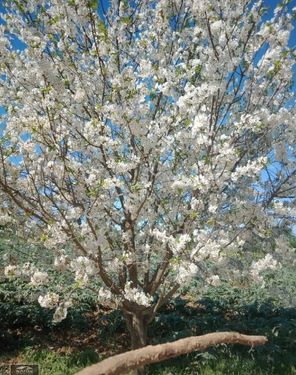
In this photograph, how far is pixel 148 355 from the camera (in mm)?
1884

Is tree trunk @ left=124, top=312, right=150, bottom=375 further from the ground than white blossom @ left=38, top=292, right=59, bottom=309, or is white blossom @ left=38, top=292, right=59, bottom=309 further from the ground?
white blossom @ left=38, top=292, right=59, bottom=309

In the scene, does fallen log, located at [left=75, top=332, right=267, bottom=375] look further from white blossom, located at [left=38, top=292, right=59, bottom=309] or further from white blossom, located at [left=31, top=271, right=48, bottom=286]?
white blossom, located at [left=31, top=271, right=48, bottom=286]

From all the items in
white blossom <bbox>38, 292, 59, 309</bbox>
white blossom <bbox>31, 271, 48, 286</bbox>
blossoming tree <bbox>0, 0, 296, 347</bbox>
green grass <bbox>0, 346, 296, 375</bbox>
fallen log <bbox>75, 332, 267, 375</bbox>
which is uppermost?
blossoming tree <bbox>0, 0, 296, 347</bbox>

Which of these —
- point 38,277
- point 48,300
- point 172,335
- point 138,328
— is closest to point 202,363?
point 172,335

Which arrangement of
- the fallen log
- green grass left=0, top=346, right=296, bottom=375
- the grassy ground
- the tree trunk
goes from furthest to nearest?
the grassy ground < green grass left=0, top=346, right=296, bottom=375 < the tree trunk < the fallen log

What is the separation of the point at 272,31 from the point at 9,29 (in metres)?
3.35

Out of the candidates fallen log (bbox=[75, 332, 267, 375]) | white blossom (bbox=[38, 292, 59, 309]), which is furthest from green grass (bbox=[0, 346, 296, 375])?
fallen log (bbox=[75, 332, 267, 375])

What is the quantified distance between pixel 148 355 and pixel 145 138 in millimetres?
3308

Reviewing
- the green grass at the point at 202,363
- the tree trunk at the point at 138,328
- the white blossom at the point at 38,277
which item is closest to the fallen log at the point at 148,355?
the white blossom at the point at 38,277

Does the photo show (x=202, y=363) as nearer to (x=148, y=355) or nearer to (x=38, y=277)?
(x=38, y=277)

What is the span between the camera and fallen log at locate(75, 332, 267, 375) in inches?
65.8

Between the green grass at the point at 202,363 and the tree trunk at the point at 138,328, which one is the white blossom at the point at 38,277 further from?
the green grass at the point at 202,363

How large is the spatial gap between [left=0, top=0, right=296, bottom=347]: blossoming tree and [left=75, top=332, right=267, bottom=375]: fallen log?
2.30m

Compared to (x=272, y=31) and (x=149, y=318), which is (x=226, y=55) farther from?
(x=149, y=318)
